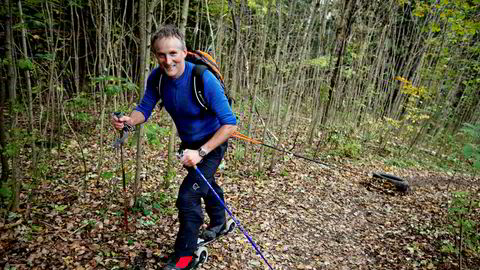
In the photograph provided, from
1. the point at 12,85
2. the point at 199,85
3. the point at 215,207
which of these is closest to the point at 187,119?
the point at 199,85

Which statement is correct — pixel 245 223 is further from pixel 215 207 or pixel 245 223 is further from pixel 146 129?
pixel 146 129

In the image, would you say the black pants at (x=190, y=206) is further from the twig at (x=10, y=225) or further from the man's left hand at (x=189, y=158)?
the twig at (x=10, y=225)

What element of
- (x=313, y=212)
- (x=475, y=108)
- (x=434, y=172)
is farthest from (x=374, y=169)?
(x=475, y=108)

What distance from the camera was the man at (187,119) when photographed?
2.51 m

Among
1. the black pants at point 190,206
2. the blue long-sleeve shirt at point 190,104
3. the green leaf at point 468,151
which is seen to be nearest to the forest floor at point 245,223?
the black pants at point 190,206

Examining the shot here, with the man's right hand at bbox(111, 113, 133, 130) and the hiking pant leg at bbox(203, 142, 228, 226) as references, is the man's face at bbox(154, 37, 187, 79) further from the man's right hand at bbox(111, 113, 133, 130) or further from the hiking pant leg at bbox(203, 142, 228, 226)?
the hiking pant leg at bbox(203, 142, 228, 226)

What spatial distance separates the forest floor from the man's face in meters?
2.08

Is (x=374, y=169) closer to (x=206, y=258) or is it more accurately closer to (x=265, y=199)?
(x=265, y=199)

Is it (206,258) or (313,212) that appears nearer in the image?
(206,258)

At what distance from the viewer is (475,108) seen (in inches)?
555

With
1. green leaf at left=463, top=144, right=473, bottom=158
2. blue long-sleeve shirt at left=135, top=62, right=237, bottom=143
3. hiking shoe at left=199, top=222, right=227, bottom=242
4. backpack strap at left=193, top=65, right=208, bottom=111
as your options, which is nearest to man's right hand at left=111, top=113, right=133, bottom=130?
blue long-sleeve shirt at left=135, top=62, right=237, bottom=143

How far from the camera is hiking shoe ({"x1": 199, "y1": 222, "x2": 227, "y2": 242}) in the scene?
3.53 m

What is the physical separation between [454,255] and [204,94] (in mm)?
4472

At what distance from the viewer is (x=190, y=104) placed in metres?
2.63
